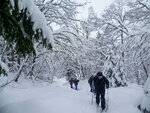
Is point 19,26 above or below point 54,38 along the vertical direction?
below

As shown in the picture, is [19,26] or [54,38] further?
[54,38]

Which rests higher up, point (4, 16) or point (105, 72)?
point (4, 16)

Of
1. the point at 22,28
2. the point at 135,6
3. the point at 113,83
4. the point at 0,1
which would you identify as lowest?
the point at 113,83

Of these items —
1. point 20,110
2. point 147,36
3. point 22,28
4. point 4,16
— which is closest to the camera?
point 4,16

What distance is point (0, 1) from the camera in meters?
2.27

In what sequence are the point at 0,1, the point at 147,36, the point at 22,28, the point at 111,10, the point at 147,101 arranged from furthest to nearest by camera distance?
the point at 111,10, the point at 147,36, the point at 147,101, the point at 22,28, the point at 0,1

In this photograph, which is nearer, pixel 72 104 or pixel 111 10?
pixel 72 104

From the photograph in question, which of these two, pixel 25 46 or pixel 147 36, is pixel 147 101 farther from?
pixel 25 46

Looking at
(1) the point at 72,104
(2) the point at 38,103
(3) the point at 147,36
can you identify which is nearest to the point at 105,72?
(3) the point at 147,36

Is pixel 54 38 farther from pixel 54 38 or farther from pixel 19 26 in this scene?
pixel 19 26

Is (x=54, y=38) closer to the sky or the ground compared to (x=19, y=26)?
closer to the sky

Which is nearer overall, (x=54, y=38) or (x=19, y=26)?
(x=19, y=26)

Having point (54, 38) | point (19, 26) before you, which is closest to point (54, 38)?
point (54, 38)

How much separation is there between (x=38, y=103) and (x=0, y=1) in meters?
3.64
